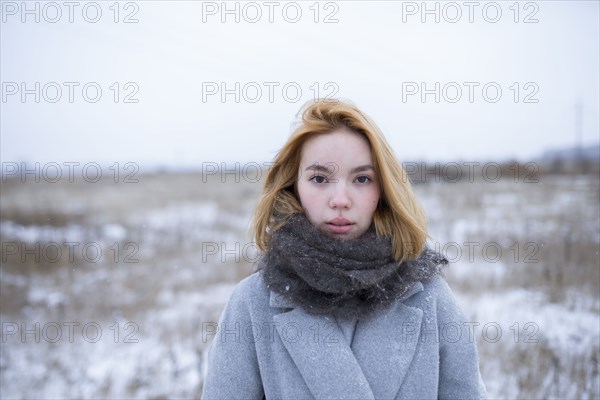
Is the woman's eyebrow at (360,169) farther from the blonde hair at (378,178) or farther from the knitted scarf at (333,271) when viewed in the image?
the knitted scarf at (333,271)

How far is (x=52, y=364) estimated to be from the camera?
446 cm

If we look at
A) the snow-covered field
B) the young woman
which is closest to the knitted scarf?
the young woman

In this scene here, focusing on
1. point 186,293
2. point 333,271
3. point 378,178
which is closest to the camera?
point 333,271

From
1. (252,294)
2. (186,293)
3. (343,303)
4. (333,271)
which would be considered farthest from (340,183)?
(186,293)

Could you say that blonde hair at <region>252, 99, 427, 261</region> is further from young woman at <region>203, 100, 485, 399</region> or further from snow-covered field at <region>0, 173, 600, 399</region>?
snow-covered field at <region>0, 173, 600, 399</region>

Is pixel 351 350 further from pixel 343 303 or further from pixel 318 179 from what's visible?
pixel 318 179

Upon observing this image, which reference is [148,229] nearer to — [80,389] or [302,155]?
[80,389]

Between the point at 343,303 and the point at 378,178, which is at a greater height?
the point at 378,178

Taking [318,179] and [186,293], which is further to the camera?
[186,293]

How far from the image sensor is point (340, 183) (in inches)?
55.1

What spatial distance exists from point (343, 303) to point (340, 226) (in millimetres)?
273

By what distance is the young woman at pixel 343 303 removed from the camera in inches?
53.8

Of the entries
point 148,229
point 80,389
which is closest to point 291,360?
point 80,389

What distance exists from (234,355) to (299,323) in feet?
0.85
